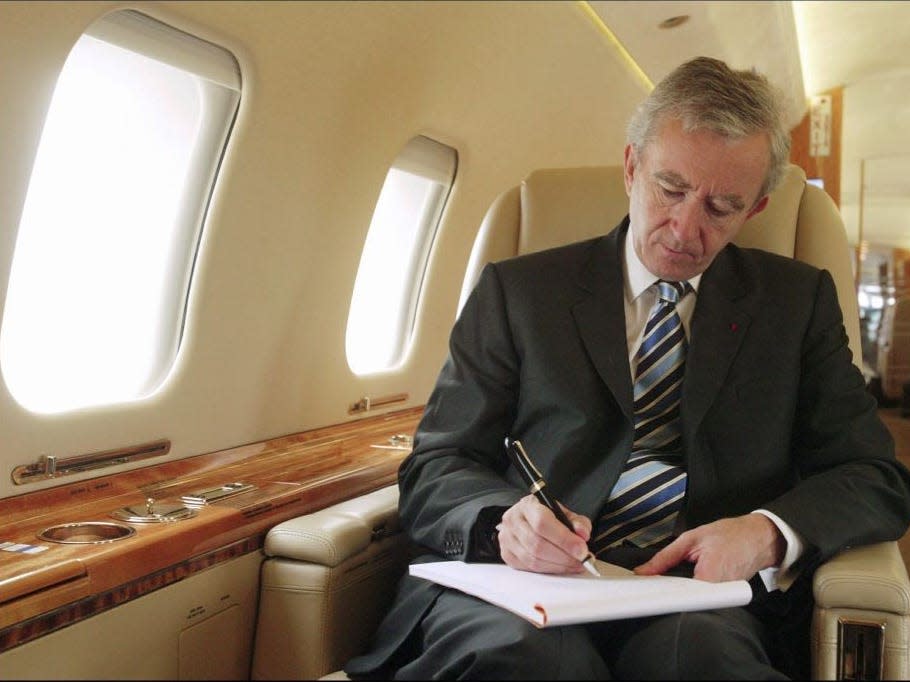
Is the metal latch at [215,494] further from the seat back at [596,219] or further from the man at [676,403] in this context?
the seat back at [596,219]

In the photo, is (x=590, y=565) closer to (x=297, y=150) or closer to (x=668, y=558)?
(x=668, y=558)

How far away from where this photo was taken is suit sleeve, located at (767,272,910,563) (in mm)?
1896

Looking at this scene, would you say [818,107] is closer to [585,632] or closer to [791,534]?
[791,534]

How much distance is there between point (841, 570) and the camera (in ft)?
5.78

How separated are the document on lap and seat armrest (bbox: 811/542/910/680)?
16cm

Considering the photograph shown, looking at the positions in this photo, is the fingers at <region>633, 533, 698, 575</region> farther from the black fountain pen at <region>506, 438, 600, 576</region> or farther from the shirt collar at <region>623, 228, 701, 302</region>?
the shirt collar at <region>623, 228, 701, 302</region>

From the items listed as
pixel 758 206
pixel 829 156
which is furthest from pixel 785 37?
pixel 758 206

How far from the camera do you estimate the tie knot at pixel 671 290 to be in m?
2.22

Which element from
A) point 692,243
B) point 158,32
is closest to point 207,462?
point 158,32

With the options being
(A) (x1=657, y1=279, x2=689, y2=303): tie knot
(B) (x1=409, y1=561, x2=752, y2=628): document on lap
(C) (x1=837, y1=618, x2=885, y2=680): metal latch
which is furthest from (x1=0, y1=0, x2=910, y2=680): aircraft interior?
(A) (x1=657, y1=279, x2=689, y2=303): tie knot

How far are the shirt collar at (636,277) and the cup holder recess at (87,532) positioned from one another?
4.10 feet

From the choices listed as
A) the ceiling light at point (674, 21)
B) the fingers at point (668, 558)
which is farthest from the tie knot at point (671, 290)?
the ceiling light at point (674, 21)

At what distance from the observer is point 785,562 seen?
6.19ft

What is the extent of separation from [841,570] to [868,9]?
1483 millimetres
